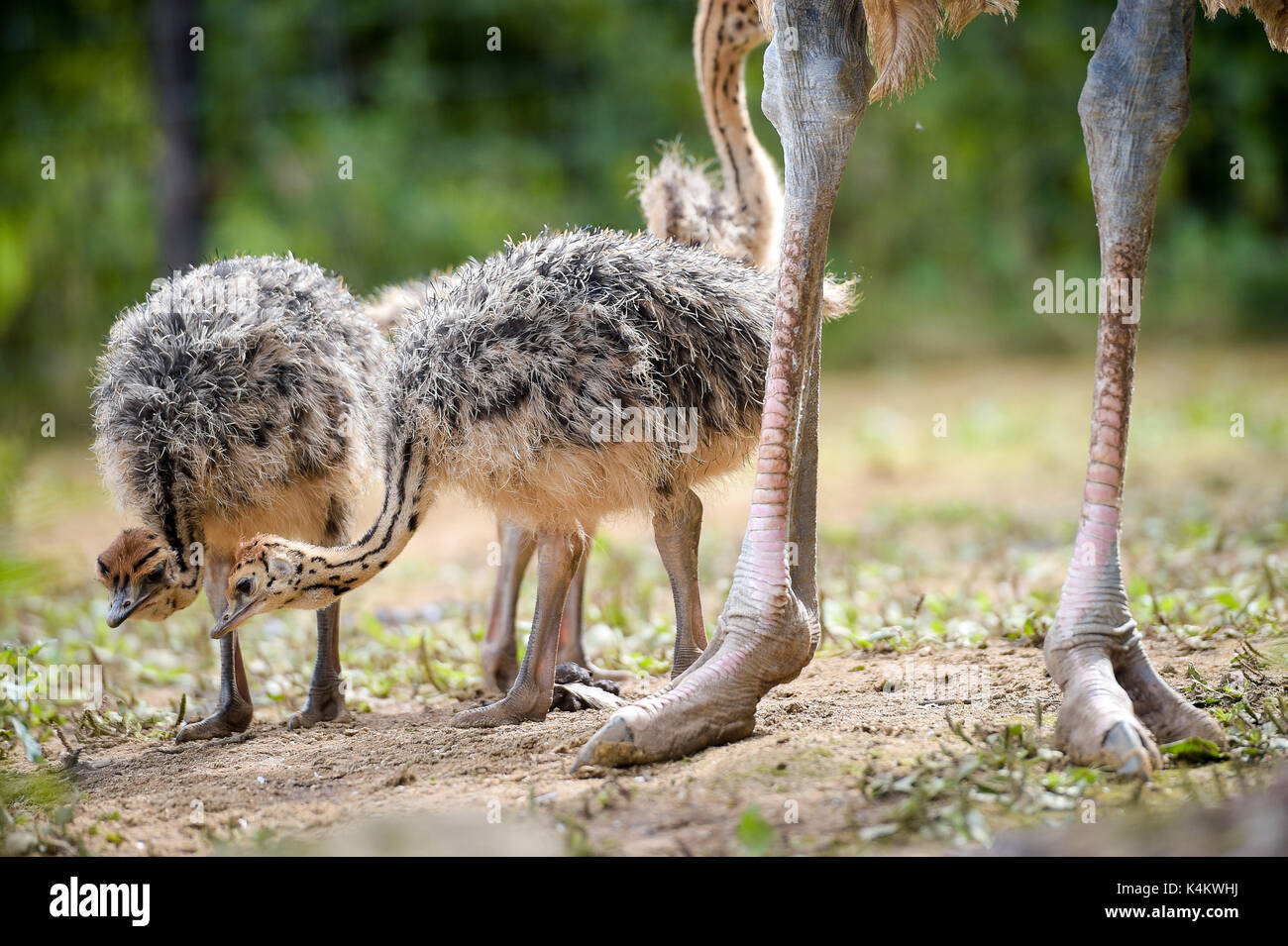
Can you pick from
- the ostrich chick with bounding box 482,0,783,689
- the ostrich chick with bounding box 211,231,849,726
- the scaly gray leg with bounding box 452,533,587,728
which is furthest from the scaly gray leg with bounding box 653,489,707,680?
the ostrich chick with bounding box 482,0,783,689

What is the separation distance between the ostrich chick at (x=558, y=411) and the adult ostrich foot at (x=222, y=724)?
2.17 feet

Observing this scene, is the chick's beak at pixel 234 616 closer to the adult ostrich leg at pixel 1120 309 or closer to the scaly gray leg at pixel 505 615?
the scaly gray leg at pixel 505 615

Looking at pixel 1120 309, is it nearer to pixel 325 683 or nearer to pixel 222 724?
pixel 325 683

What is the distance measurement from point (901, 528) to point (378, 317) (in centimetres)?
402

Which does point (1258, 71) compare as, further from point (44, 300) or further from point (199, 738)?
point (199, 738)

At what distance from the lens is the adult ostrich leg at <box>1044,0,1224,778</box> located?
4.12m

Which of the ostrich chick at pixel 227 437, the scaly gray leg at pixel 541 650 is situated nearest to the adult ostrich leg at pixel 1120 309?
the scaly gray leg at pixel 541 650

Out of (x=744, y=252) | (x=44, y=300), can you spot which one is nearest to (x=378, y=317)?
(x=744, y=252)

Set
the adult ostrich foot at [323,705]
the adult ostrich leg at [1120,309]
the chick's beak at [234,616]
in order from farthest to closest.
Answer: the adult ostrich foot at [323,705] → the chick's beak at [234,616] → the adult ostrich leg at [1120,309]

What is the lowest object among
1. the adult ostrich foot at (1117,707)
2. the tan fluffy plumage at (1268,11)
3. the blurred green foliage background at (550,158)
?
the adult ostrich foot at (1117,707)

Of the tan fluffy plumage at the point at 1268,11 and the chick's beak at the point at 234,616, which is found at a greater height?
the tan fluffy plumage at the point at 1268,11

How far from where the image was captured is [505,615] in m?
5.85

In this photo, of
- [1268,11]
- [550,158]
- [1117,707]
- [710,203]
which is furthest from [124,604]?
[550,158]

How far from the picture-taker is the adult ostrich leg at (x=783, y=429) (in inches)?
165
